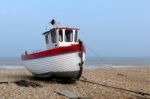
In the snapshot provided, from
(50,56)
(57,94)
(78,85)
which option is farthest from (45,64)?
(57,94)

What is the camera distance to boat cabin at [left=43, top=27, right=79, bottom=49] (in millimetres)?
21000

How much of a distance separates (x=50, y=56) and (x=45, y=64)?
758 millimetres

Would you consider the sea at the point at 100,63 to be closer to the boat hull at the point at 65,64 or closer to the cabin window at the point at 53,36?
the cabin window at the point at 53,36

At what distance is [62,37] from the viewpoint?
2105 centimetres

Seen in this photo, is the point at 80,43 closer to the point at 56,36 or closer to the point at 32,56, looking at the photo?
the point at 56,36

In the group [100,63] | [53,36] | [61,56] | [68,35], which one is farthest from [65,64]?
[100,63]

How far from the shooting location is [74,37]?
843 inches

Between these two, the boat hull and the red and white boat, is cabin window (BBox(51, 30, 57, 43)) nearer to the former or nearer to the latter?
the red and white boat

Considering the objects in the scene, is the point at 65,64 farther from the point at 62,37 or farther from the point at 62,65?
the point at 62,37

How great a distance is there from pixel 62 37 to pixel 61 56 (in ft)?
5.39

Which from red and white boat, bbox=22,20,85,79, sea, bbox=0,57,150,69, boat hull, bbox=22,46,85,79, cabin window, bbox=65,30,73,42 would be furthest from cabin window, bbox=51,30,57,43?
sea, bbox=0,57,150,69

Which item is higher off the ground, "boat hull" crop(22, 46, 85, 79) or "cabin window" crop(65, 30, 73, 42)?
"cabin window" crop(65, 30, 73, 42)

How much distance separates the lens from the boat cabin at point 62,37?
68.9ft

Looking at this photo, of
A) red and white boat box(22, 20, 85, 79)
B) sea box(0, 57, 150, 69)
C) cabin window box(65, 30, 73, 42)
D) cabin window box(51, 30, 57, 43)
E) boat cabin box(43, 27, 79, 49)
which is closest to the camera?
red and white boat box(22, 20, 85, 79)
